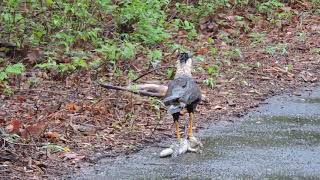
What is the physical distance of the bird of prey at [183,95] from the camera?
19.1 ft

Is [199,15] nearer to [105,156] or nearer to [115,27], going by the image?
[115,27]

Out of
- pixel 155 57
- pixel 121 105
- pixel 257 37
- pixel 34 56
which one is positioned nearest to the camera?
pixel 121 105

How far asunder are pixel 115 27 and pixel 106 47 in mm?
1586

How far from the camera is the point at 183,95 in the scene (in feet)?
19.2

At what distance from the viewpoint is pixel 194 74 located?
9.62 m

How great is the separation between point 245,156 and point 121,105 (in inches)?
84.6

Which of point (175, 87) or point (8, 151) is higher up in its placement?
point (175, 87)

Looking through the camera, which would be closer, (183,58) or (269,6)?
(183,58)

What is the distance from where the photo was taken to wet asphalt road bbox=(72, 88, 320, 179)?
18.2 ft

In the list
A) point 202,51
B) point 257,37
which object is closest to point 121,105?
point 202,51

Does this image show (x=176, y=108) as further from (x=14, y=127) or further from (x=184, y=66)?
(x=14, y=127)

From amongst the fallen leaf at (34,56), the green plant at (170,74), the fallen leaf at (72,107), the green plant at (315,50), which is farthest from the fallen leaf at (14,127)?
the green plant at (315,50)

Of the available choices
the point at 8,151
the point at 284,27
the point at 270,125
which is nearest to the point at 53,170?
the point at 8,151

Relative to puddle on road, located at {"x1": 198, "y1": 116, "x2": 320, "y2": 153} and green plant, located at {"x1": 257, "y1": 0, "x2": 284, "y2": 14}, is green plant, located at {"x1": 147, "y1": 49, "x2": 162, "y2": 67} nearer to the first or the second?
puddle on road, located at {"x1": 198, "y1": 116, "x2": 320, "y2": 153}
